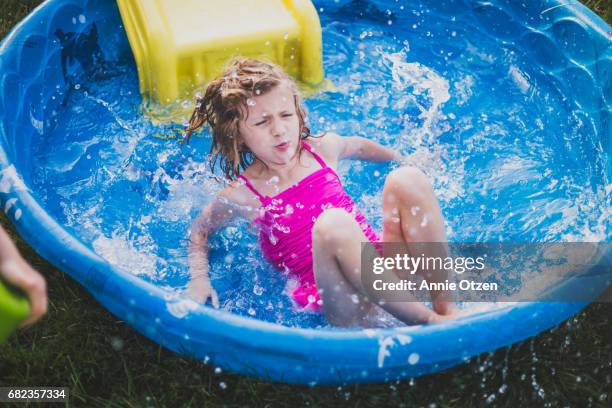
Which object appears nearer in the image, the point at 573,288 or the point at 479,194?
the point at 573,288

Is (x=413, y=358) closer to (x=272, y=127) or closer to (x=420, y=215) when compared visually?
(x=420, y=215)

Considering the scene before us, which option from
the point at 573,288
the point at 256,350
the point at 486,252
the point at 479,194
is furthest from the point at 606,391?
the point at 256,350

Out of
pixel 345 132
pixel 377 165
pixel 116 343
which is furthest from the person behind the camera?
pixel 345 132

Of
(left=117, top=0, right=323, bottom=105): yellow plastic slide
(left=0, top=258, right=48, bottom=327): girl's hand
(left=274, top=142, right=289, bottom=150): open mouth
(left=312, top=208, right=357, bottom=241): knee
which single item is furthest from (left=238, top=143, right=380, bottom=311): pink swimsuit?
(left=0, top=258, right=48, bottom=327): girl's hand

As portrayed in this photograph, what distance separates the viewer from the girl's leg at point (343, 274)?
1.61 metres

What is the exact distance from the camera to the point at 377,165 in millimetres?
2332

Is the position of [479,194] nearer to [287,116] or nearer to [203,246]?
[287,116]

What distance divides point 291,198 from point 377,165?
20.3 inches

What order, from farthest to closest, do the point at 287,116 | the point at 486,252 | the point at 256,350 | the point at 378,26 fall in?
the point at 378,26 < the point at 486,252 < the point at 287,116 < the point at 256,350

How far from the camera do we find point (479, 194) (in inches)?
89.4

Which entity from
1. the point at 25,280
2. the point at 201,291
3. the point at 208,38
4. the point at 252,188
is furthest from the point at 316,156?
the point at 25,280

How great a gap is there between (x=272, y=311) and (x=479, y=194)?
80 centimetres

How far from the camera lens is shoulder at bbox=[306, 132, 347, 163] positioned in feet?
6.70

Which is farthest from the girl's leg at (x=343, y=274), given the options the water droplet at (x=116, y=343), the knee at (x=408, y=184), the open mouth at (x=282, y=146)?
the water droplet at (x=116, y=343)
